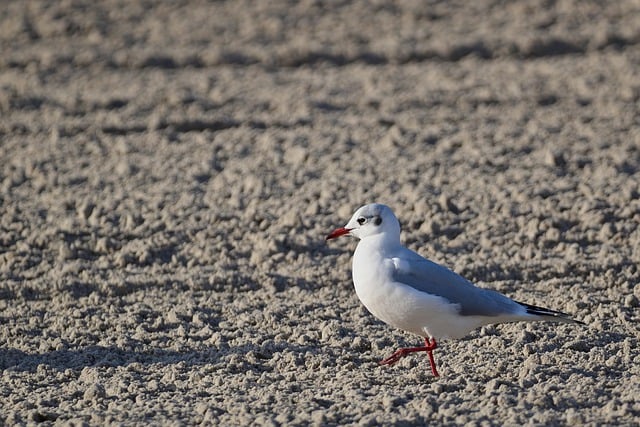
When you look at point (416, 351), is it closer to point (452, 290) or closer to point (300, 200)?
point (452, 290)

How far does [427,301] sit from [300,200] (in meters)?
2.78

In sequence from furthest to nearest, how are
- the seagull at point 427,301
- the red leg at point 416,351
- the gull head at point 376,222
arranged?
the gull head at point 376,222 → the red leg at point 416,351 → the seagull at point 427,301

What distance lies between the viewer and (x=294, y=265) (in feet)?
22.8

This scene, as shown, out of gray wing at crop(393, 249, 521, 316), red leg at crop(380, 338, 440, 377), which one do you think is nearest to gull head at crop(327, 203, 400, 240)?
gray wing at crop(393, 249, 521, 316)

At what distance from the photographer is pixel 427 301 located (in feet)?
17.1

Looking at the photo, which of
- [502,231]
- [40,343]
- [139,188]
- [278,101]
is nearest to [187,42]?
[278,101]

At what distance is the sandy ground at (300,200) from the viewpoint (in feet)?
17.3

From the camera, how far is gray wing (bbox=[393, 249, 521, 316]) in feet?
17.1

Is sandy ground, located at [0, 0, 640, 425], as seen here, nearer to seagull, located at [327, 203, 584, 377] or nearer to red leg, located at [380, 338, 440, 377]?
red leg, located at [380, 338, 440, 377]

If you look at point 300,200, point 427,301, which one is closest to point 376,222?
point 427,301

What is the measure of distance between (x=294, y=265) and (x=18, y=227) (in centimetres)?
195

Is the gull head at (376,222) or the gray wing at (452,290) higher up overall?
the gull head at (376,222)

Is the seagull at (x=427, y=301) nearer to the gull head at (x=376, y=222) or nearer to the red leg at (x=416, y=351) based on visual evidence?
the red leg at (x=416, y=351)

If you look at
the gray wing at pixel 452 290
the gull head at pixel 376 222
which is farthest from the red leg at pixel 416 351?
the gull head at pixel 376 222
